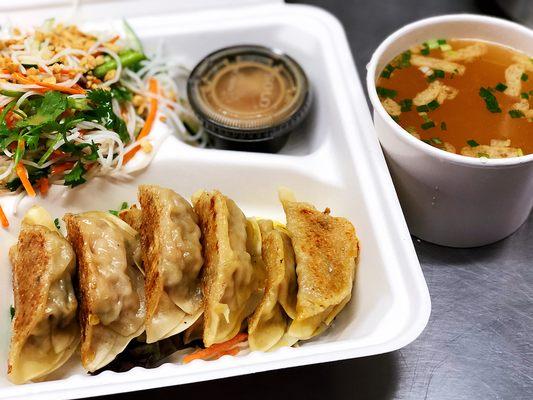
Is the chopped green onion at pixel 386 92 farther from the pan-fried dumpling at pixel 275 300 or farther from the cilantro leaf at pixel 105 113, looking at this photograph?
the cilantro leaf at pixel 105 113

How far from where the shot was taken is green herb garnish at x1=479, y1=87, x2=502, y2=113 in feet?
7.12

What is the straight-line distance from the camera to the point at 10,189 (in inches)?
91.7

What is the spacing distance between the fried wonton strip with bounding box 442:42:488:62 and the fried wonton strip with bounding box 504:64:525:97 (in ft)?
0.44

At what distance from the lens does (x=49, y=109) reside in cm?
231

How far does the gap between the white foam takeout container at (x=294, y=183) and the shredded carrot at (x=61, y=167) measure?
0.28 ft

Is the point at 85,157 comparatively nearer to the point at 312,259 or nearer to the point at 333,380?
the point at 312,259

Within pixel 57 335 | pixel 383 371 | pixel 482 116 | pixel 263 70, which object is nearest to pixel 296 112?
pixel 263 70

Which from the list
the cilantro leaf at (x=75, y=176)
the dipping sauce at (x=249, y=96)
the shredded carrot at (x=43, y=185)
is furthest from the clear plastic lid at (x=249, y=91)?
the shredded carrot at (x=43, y=185)

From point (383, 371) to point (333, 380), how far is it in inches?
7.3

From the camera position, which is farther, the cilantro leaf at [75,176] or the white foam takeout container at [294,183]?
the cilantro leaf at [75,176]

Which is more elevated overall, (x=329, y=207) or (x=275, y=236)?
(x=275, y=236)

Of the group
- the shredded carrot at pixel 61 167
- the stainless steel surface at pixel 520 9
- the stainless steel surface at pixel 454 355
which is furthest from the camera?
the stainless steel surface at pixel 520 9

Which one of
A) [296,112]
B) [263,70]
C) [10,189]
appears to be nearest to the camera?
[10,189]

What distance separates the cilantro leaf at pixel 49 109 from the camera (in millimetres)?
2283
